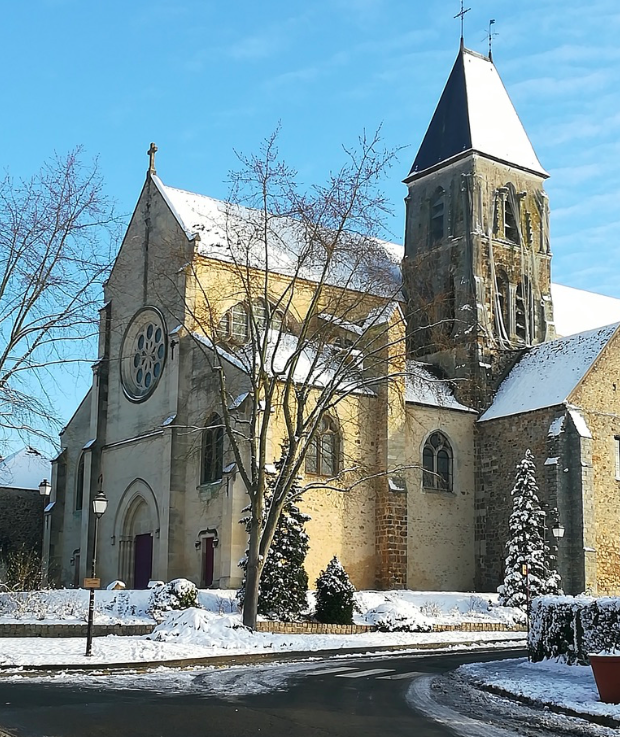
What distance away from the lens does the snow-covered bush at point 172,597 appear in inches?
1008

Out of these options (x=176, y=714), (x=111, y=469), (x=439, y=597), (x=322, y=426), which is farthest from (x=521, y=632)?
(x=176, y=714)

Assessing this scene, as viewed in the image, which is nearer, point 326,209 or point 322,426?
point 326,209

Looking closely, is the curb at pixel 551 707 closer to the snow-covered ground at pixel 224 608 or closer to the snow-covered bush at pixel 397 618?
the snow-covered bush at pixel 397 618

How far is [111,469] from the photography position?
124 ft

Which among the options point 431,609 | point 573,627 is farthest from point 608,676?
point 431,609

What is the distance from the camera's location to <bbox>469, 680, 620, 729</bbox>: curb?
11641mm

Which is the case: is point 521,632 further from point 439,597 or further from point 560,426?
point 560,426

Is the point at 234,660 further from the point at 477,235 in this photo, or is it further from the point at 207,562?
the point at 477,235

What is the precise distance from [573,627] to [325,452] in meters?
17.0

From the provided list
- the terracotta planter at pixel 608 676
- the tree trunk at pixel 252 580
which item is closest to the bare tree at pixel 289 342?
the tree trunk at pixel 252 580

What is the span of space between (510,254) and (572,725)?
3271cm

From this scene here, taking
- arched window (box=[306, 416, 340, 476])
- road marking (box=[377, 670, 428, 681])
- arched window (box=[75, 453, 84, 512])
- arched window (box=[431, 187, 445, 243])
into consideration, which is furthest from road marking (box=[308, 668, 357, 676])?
arched window (box=[431, 187, 445, 243])

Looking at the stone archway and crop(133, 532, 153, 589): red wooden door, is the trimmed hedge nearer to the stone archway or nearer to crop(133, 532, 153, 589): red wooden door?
crop(133, 532, 153, 589): red wooden door

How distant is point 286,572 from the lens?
1049 inches
